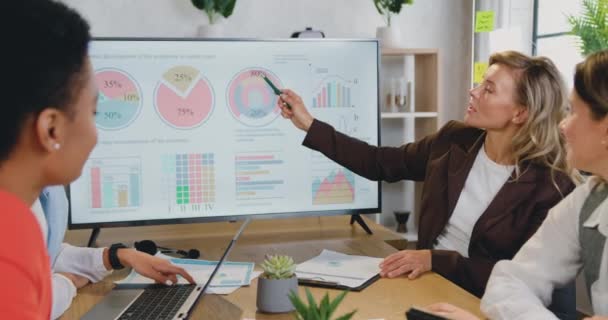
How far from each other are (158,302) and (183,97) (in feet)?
3.10

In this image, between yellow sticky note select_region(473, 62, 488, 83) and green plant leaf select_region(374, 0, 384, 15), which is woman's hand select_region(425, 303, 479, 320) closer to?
yellow sticky note select_region(473, 62, 488, 83)

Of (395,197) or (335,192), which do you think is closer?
(335,192)

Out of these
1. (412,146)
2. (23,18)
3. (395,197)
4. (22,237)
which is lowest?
(395,197)

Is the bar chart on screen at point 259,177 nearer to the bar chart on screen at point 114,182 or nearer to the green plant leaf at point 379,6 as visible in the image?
the bar chart on screen at point 114,182

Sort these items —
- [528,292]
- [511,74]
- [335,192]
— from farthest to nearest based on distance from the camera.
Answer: [335,192]
[511,74]
[528,292]

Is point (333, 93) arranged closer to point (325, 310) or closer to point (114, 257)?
point (114, 257)

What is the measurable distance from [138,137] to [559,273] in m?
1.41

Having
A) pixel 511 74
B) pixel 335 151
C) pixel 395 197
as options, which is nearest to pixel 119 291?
pixel 335 151

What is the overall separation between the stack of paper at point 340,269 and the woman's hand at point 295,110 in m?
0.44

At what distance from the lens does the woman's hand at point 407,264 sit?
5.52 feet

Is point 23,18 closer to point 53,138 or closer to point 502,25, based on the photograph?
point 53,138

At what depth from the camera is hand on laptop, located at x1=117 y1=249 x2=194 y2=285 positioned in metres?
1.58

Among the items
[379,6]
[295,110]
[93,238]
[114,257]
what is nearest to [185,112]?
[295,110]

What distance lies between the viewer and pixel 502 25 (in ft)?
10.7
